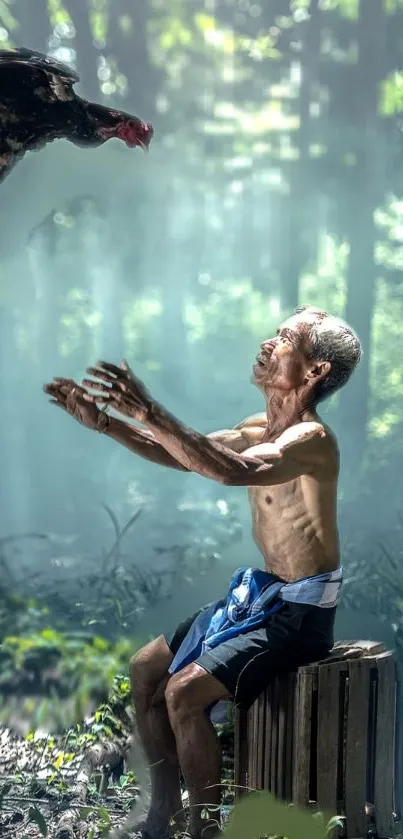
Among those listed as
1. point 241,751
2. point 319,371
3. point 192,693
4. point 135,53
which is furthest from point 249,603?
point 135,53

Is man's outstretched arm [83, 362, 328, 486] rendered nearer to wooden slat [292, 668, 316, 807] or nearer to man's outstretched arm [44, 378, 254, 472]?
man's outstretched arm [44, 378, 254, 472]

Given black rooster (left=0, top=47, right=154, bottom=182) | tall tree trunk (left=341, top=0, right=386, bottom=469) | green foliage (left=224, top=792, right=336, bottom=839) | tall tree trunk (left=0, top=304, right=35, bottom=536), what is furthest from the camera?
tall tree trunk (left=0, top=304, right=35, bottom=536)

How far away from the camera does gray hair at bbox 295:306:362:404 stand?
228cm

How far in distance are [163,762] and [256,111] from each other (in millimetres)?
2859

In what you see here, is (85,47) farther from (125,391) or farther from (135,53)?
(125,391)

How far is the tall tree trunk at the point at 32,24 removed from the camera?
3912mm

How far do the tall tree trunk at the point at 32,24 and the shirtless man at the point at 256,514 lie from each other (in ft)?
7.64

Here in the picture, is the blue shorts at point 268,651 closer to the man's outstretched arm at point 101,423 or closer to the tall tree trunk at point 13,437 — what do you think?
the man's outstretched arm at point 101,423

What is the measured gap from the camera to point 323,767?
2158 mm

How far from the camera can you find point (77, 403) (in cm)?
223

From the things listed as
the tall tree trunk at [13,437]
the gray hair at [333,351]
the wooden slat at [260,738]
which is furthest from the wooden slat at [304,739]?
the tall tree trunk at [13,437]

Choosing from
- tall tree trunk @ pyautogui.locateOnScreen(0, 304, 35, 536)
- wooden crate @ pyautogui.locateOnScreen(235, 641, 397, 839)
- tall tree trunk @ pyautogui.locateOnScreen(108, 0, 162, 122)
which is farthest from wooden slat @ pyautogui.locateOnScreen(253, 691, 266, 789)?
tall tree trunk @ pyautogui.locateOnScreen(108, 0, 162, 122)

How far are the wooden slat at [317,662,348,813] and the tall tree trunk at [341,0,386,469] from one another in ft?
6.35

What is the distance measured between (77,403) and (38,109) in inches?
29.7
